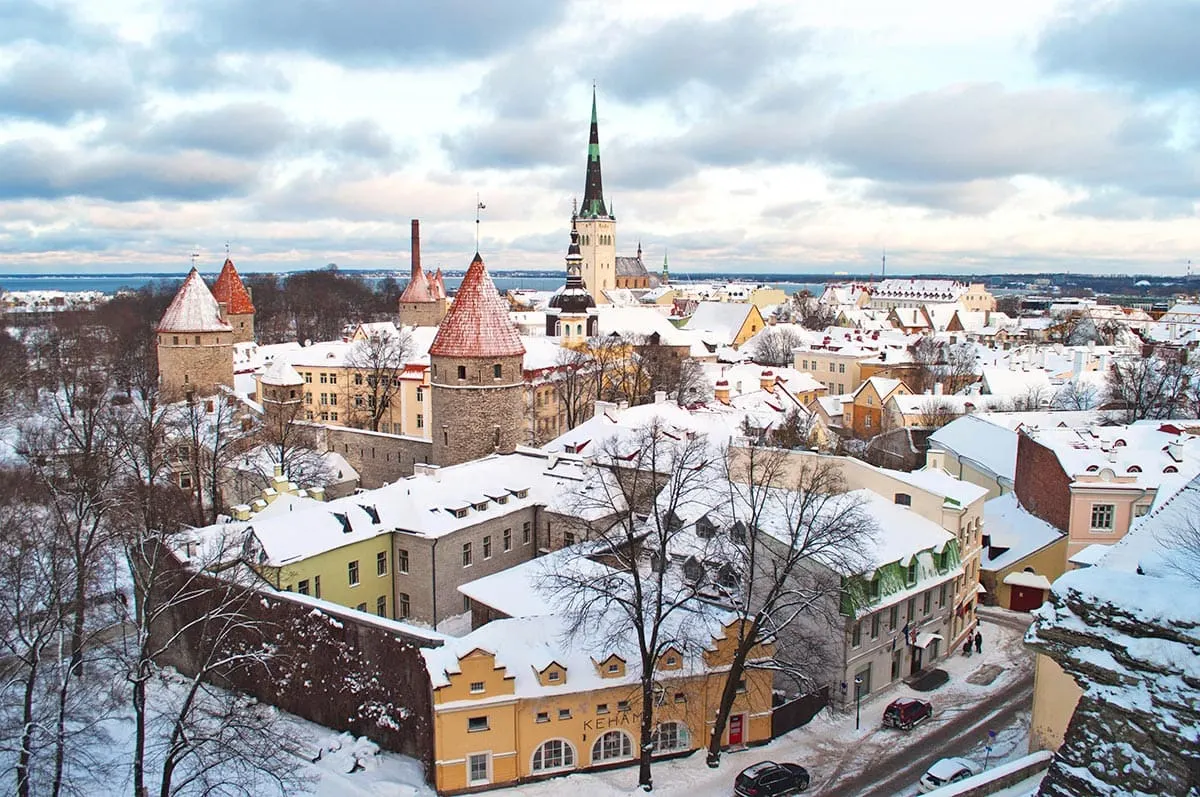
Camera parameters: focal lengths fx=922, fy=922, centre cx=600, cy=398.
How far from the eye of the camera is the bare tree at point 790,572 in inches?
742

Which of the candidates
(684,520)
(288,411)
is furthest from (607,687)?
(288,411)

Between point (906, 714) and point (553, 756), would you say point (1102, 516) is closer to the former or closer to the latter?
point (906, 714)

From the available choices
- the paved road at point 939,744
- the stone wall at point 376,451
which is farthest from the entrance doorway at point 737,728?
the stone wall at point 376,451

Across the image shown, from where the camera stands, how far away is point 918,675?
23.6m

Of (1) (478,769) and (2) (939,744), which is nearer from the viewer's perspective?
(1) (478,769)

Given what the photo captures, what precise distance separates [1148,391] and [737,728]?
34796 millimetres

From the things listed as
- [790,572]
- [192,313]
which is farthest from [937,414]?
[192,313]

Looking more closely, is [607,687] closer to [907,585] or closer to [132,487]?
[907,585]

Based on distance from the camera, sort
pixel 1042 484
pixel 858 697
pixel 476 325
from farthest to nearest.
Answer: pixel 476 325, pixel 1042 484, pixel 858 697

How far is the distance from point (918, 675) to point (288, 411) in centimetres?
2779

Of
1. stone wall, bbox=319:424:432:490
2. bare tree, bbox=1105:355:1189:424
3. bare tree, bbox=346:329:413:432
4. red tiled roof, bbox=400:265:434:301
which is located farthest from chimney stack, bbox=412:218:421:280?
bare tree, bbox=1105:355:1189:424

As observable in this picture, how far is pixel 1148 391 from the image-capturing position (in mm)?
44406

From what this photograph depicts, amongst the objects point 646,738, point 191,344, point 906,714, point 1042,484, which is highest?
point 191,344

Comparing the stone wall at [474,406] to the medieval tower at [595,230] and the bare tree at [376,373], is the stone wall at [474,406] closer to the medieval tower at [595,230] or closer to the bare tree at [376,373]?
the bare tree at [376,373]
